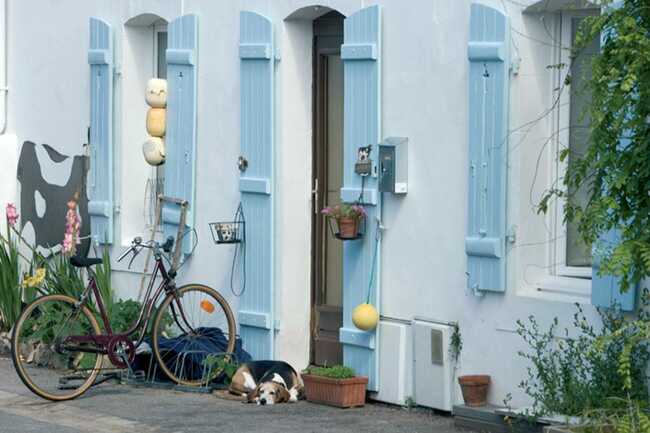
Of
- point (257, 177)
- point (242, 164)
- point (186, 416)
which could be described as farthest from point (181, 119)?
point (186, 416)

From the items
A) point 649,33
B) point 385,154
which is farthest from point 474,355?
point 649,33

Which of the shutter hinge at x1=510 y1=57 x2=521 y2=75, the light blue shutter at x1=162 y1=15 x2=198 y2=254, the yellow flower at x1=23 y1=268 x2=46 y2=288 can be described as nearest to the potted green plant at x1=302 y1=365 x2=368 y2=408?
the light blue shutter at x1=162 y1=15 x2=198 y2=254

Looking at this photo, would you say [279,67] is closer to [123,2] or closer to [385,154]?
[385,154]

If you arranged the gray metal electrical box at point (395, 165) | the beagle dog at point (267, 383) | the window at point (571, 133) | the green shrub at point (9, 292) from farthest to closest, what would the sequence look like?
1. the green shrub at point (9, 292)
2. the beagle dog at point (267, 383)
3. the gray metal electrical box at point (395, 165)
4. the window at point (571, 133)

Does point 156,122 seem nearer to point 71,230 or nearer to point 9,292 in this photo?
point 71,230

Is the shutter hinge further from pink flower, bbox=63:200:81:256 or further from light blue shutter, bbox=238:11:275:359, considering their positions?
pink flower, bbox=63:200:81:256

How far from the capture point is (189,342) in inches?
449

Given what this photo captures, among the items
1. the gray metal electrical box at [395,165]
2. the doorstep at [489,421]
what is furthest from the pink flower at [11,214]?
the doorstep at [489,421]

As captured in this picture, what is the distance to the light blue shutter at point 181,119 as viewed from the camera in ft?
39.8

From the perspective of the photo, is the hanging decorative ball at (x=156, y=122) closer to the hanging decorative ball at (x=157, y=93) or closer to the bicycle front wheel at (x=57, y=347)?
the hanging decorative ball at (x=157, y=93)

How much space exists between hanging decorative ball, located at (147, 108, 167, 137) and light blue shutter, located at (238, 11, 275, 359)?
1.17 metres

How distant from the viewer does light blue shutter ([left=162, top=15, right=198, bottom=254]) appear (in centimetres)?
1212

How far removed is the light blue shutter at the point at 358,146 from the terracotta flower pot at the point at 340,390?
142mm

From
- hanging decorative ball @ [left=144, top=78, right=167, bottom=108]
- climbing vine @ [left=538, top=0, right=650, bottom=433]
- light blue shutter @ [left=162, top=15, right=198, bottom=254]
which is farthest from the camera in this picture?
hanging decorative ball @ [left=144, top=78, right=167, bottom=108]
